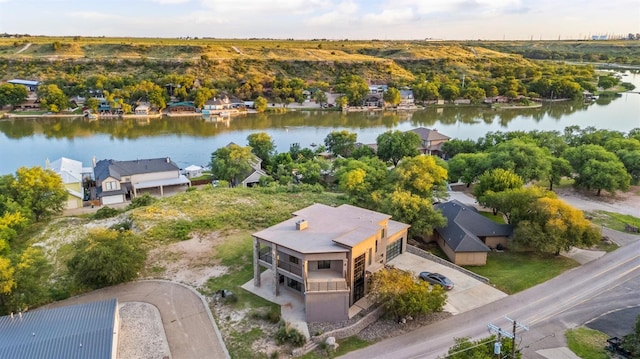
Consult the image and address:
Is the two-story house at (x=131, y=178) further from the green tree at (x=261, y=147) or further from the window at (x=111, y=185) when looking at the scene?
the green tree at (x=261, y=147)

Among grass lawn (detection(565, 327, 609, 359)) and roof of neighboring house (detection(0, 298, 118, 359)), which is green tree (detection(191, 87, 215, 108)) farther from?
grass lawn (detection(565, 327, 609, 359))

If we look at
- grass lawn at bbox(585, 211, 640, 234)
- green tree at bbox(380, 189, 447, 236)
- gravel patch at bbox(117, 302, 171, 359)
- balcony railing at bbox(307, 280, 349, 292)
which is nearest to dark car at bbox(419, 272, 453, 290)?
green tree at bbox(380, 189, 447, 236)

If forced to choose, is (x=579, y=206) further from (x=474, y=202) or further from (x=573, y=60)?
(x=573, y=60)

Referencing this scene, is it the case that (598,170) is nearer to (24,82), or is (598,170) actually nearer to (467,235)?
(467,235)

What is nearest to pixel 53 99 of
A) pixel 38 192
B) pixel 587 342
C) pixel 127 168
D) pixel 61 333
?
pixel 127 168

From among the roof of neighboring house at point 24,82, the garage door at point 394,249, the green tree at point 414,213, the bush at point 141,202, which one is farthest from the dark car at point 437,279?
the roof of neighboring house at point 24,82
